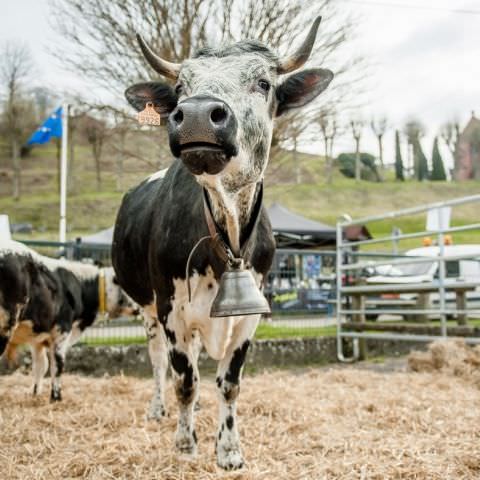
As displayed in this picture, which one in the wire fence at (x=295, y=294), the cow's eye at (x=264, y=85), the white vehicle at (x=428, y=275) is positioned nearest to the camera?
the cow's eye at (x=264, y=85)

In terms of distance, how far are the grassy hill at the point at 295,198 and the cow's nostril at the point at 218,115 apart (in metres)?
28.6

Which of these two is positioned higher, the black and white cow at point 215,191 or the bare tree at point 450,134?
the bare tree at point 450,134

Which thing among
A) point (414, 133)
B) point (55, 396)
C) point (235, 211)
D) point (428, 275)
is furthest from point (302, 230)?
point (414, 133)

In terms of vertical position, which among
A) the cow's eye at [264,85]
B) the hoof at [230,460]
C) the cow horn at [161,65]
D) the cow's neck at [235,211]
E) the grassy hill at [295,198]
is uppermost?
the grassy hill at [295,198]

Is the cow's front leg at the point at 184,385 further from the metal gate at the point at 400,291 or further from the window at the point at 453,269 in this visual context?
the window at the point at 453,269

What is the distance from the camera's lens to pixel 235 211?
2.99 m

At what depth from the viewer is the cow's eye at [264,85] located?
2898 millimetres

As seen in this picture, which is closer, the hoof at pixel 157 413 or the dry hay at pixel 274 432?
the dry hay at pixel 274 432

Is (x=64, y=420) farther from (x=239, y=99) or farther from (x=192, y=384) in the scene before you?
(x=239, y=99)

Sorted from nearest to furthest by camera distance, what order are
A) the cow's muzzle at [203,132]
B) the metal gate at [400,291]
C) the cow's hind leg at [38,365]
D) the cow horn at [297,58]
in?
the cow's muzzle at [203,132]
the cow horn at [297,58]
the cow's hind leg at [38,365]
the metal gate at [400,291]

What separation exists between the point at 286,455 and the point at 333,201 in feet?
136

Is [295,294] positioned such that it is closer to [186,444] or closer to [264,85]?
[186,444]

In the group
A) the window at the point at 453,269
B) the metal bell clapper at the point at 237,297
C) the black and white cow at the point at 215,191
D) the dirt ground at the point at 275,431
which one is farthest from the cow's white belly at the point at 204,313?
the window at the point at 453,269

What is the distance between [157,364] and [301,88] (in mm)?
2793
